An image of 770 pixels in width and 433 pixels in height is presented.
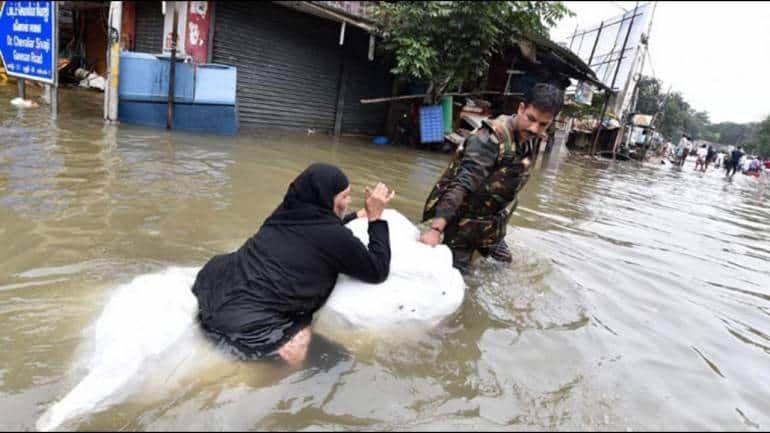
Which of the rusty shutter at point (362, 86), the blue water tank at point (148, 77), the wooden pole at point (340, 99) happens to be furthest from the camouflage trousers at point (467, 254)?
the rusty shutter at point (362, 86)

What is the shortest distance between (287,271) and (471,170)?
134 cm

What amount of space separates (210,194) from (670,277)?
442 cm

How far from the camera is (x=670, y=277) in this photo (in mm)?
4336

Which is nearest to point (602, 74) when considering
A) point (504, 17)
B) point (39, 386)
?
point (504, 17)

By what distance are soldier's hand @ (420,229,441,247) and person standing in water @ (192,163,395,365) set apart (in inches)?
20.7

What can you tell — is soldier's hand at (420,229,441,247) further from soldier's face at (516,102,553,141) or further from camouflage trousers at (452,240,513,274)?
soldier's face at (516,102,553,141)

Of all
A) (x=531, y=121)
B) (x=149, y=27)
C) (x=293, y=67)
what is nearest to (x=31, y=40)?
(x=149, y=27)

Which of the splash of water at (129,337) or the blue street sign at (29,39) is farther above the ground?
the blue street sign at (29,39)

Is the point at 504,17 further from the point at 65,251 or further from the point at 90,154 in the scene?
the point at 65,251

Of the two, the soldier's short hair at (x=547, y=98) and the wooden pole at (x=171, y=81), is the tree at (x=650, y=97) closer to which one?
the wooden pole at (x=171, y=81)

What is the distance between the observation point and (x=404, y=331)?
97.0 inches

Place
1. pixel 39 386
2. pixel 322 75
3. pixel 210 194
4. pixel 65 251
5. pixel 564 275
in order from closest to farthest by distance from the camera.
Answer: pixel 39 386 → pixel 65 251 → pixel 564 275 → pixel 210 194 → pixel 322 75

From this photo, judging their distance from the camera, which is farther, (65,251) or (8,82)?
(8,82)

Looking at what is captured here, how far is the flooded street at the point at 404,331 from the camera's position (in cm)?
198
